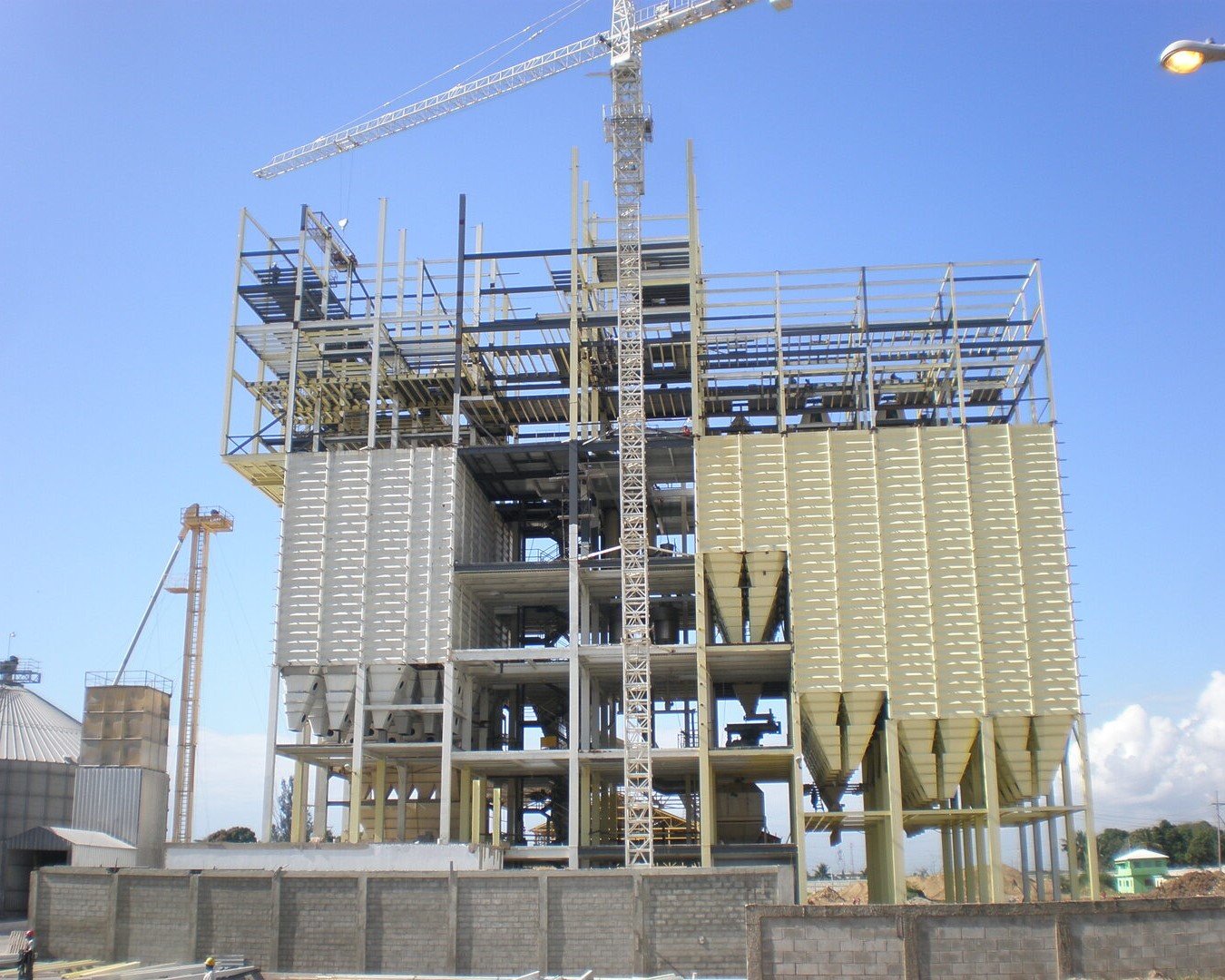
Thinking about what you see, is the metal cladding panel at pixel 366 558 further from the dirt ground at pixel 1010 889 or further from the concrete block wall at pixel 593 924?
the dirt ground at pixel 1010 889

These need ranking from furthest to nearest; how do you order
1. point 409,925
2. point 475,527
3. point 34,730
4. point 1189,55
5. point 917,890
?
point 917,890
point 34,730
point 475,527
point 409,925
point 1189,55

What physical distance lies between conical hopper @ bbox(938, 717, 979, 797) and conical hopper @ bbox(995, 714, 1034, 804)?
3.86 ft

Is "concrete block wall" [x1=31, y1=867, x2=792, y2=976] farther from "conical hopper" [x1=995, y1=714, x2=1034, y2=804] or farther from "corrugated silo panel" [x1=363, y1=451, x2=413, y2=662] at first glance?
"conical hopper" [x1=995, y1=714, x2=1034, y2=804]

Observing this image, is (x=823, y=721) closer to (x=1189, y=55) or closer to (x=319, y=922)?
(x=319, y=922)

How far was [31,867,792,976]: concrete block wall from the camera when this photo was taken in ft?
130

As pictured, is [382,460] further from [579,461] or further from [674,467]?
[674,467]

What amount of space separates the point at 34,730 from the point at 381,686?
3042cm

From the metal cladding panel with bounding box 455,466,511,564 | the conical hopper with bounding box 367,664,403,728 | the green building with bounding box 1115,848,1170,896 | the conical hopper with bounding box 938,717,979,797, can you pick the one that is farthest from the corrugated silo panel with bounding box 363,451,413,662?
the green building with bounding box 1115,848,1170,896

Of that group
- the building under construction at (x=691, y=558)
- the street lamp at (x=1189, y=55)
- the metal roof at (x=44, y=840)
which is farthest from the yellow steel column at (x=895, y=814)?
the street lamp at (x=1189, y=55)

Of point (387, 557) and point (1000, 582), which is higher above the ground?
point (387, 557)

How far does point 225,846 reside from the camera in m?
51.6

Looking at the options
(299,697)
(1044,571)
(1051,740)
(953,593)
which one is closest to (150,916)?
(299,697)

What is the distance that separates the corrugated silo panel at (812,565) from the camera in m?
59.1

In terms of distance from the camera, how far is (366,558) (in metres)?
62.7
